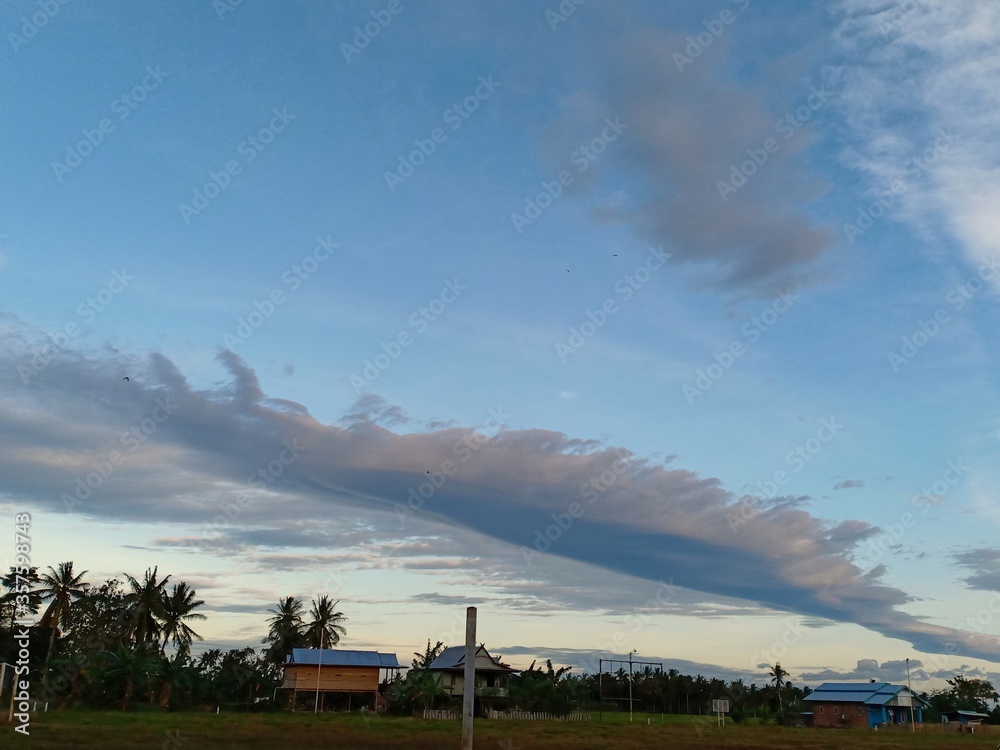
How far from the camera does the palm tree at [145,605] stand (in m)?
74.1

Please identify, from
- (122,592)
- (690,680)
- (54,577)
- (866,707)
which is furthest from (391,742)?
(690,680)

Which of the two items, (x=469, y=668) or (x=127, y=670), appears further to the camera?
(x=127, y=670)

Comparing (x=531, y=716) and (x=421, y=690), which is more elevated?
(x=421, y=690)

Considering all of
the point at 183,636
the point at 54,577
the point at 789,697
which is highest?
the point at 54,577

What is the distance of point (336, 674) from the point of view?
2822 inches

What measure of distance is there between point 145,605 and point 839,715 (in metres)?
72.4

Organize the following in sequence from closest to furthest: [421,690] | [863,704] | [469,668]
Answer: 1. [469,668]
2. [421,690]
3. [863,704]

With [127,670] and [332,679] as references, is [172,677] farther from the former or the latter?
[332,679]

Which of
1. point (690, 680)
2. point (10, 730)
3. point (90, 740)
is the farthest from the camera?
point (690, 680)

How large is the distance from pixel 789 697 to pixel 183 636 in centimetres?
9157

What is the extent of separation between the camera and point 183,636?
250 feet

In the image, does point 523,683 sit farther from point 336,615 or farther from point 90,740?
point 90,740

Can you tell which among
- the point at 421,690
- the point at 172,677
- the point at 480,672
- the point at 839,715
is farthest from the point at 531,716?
the point at 839,715

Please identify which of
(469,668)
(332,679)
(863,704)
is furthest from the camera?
(863,704)
